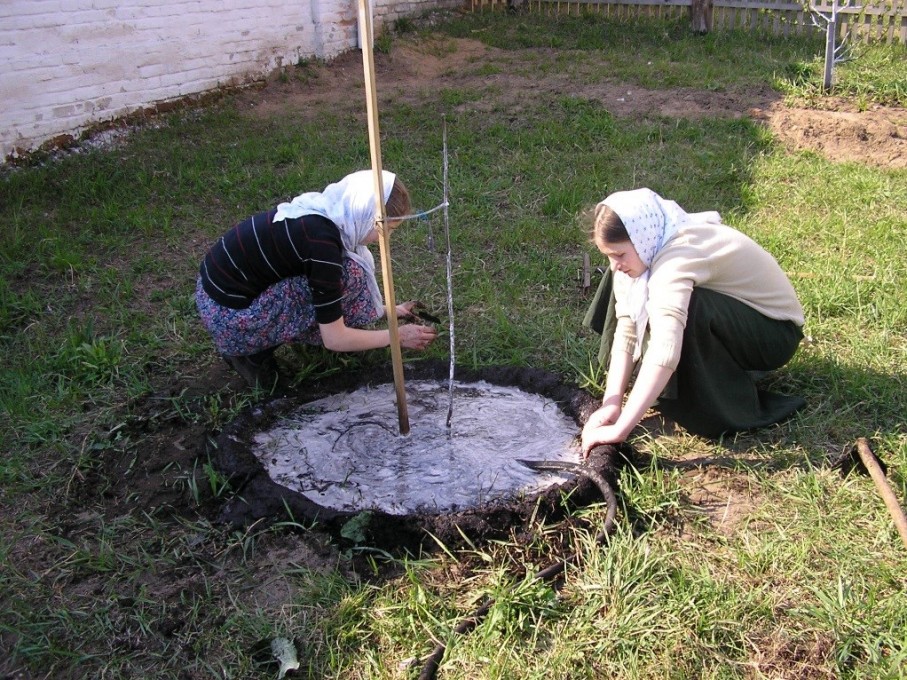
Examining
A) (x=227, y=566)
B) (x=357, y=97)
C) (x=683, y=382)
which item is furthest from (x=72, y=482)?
(x=357, y=97)

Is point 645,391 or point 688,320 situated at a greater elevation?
point 688,320

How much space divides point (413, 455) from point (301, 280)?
2.66 ft

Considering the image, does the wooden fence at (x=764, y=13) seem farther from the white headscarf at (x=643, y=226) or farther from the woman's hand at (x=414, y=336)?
the woman's hand at (x=414, y=336)

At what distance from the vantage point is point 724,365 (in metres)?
2.88

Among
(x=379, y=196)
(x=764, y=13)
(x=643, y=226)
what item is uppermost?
(x=764, y=13)

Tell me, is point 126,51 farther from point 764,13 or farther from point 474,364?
point 764,13

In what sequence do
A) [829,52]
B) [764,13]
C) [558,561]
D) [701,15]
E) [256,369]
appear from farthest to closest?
[764,13], [701,15], [829,52], [256,369], [558,561]

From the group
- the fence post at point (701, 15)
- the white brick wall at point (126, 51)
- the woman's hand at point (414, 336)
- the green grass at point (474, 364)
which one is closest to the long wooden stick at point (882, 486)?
the green grass at point (474, 364)

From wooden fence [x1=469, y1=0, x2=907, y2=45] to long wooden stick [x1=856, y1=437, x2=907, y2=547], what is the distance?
241 inches

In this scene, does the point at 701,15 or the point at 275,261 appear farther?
the point at 701,15

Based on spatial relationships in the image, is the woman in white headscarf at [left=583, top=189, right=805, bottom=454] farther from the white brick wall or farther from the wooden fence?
the wooden fence

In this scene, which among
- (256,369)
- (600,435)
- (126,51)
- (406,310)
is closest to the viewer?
(600,435)

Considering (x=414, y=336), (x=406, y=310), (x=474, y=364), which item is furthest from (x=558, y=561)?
(x=406, y=310)

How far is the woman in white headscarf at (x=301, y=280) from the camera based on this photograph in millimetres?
2818
